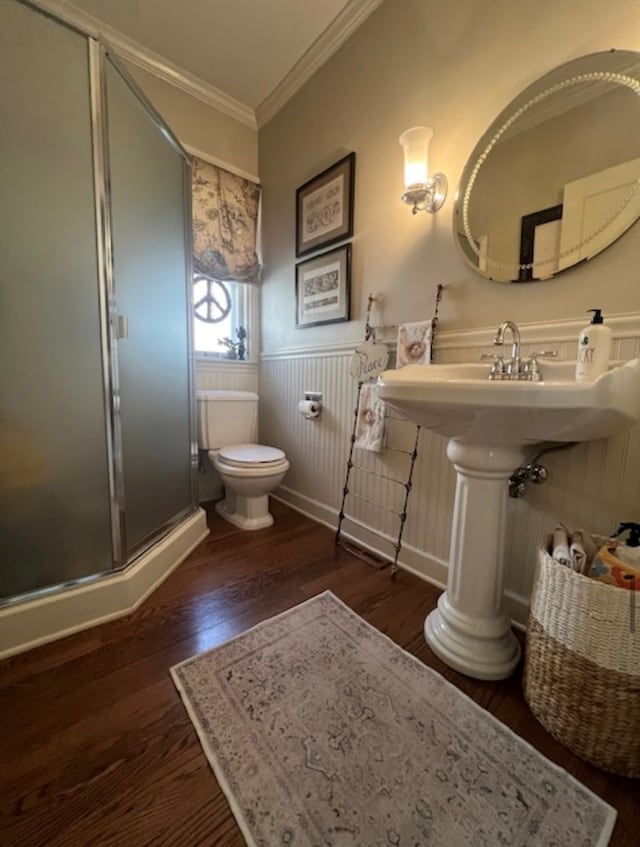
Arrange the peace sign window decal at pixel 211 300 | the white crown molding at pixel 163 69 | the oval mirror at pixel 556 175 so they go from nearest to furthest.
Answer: the oval mirror at pixel 556 175, the white crown molding at pixel 163 69, the peace sign window decal at pixel 211 300

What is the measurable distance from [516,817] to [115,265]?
6.00 ft

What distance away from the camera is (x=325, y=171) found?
5.98 feet

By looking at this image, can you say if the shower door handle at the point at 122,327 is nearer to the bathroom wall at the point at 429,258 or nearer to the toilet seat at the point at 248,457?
the toilet seat at the point at 248,457

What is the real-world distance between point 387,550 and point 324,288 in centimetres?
138

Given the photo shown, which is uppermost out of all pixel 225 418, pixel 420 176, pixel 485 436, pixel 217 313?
pixel 420 176

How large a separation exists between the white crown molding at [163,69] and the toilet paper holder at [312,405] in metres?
1.83

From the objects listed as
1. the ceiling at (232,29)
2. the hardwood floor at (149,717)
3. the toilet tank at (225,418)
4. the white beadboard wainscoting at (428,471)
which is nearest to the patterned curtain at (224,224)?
the ceiling at (232,29)

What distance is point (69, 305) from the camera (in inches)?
45.0

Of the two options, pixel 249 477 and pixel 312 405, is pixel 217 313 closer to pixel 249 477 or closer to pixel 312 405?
pixel 312 405

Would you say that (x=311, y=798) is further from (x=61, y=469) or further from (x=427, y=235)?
(x=427, y=235)

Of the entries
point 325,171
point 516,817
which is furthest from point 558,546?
point 325,171

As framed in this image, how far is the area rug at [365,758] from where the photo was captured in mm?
670

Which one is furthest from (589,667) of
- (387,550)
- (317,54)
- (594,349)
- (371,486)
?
(317,54)

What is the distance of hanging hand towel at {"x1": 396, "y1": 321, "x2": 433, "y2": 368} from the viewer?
A: 1.39 metres
